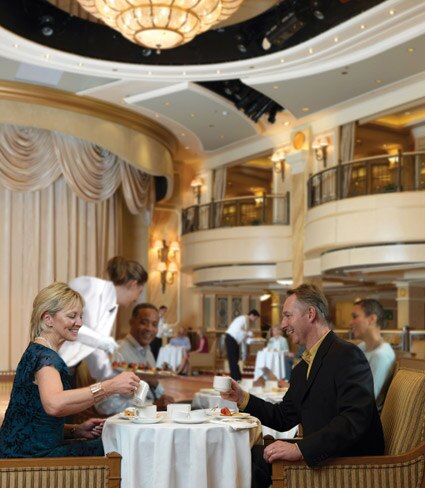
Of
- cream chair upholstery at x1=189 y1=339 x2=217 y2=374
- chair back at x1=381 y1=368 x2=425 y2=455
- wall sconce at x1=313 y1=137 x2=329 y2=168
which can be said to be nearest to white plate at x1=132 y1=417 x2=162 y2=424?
chair back at x1=381 y1=368 x2=425 y2=455

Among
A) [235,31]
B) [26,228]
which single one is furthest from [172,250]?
[235,31]

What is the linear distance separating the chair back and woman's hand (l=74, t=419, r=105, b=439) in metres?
1.36

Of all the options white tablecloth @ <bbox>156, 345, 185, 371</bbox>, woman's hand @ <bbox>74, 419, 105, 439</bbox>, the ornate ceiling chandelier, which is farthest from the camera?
white tablecloth @ <bbox>156, 345, 185, 371</bbox>

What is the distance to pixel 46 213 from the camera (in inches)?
575

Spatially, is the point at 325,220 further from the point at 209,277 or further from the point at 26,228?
the point at 26,228

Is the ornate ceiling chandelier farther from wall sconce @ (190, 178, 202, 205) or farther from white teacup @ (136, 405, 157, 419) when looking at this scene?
wall sconce @ (190, 178, 202, 205)

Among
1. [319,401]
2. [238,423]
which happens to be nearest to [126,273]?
[238,423]

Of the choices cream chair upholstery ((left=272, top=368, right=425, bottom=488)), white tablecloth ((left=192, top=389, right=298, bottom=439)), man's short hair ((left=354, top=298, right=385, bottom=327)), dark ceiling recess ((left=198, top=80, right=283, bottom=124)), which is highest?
dark ceiling recess ((left=198, top=80, right=283, bottom=124))

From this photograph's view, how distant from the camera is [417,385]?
3.39 meters

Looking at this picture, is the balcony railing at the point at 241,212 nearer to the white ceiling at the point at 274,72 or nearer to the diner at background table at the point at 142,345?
the white ceiling at the point at 274,72

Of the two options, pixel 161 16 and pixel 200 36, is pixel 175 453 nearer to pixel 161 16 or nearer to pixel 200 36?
pixel 161 16

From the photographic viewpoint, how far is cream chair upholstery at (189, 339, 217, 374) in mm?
18641

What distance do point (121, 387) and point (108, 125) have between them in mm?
11690

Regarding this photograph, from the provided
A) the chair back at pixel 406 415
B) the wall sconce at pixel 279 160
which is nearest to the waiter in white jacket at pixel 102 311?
the chair back at pixel 406 415
